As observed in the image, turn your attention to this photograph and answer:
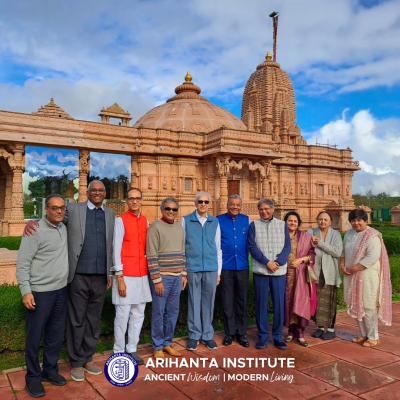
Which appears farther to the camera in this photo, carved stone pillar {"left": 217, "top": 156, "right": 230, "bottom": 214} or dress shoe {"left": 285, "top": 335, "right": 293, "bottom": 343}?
carved stone pillar {"left": 217, "top": 156, "right": 230, "bottom": 214}

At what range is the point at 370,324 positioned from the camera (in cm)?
441

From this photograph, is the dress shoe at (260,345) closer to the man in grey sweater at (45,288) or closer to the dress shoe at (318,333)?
the dress shoe at (318,333)

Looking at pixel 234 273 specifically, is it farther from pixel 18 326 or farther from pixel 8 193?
pixel 8 193

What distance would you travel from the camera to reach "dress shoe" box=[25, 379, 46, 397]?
10.1 ft

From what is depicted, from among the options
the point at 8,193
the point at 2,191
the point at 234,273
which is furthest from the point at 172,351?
the point at 2,191

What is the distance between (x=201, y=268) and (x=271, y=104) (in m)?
27.7

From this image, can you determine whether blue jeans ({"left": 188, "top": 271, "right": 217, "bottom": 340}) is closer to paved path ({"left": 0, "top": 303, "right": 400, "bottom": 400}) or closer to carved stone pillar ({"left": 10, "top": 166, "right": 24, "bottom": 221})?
paved path ({"left": 0, "top": 303, "right": 400, "bottom": 400})

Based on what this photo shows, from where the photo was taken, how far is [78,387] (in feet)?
10.7

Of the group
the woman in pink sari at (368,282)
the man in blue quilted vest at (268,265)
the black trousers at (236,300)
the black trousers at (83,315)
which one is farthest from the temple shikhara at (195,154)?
the woman in pink sari at (368,282)

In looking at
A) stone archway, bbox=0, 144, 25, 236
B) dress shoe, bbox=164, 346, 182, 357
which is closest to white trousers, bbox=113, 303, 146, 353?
dress shoe, bbox=164, 346, 182, 357

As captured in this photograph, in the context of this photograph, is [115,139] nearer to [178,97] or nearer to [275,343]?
[178,97]

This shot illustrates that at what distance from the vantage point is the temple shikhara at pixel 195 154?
56.9 ft

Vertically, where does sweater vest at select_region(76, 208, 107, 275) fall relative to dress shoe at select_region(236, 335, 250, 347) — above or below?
above

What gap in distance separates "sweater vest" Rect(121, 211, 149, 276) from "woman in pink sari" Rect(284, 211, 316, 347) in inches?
73.7
